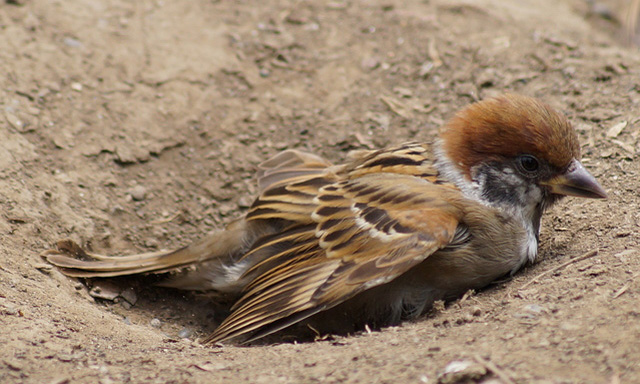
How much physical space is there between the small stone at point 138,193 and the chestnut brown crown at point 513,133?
113 inches

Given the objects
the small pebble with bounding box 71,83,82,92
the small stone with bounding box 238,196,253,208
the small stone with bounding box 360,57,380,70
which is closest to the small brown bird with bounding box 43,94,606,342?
the small stone with bounding box 238,196,253,208

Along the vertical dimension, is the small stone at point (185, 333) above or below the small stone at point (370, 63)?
below

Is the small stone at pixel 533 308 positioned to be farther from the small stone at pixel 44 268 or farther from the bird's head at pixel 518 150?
the small stone at pixel 44 268

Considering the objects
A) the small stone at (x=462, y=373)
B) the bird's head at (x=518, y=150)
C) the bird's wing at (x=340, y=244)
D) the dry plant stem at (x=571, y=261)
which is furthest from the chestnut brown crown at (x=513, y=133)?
the small stone at (x=462, y=373)

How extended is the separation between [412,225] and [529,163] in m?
0.93

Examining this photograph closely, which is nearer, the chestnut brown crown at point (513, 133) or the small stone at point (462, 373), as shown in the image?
the small stone at point (462, 373)

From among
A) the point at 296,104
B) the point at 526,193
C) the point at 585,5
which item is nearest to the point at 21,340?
the point at 526,193

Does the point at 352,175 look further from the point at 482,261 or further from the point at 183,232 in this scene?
the point at 183,232

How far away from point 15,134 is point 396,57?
146 inches

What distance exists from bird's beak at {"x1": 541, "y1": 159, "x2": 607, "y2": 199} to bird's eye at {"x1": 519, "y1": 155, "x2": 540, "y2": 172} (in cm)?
13

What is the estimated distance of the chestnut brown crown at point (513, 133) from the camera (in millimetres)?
4906

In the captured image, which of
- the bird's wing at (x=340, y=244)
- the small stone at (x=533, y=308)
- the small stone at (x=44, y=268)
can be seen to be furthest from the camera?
the small stone at (x=44, y=268)

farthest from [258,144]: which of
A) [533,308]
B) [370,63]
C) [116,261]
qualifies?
[533,308]

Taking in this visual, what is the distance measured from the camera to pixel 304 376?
3.82 m
